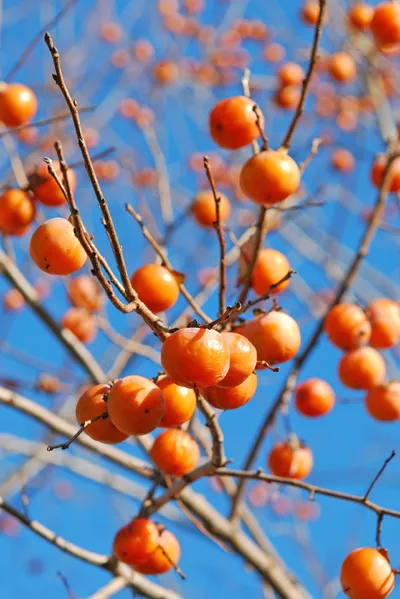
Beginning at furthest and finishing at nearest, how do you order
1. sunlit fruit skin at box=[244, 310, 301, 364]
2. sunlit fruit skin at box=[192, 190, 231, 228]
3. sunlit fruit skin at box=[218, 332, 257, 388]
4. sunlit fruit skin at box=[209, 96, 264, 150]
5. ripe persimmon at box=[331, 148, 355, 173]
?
ripe persimmon at box=[331, 148, 355, 173]
sunlit fruit skin at box=[192, 190, 231, 228]
sunlit fruit skin at box=[209, 96, 264, 150]
sunlit fruit skin at box=[244, 310, 301, 364]
sunlit fruit skin at box=[218, 332, 257, 388]

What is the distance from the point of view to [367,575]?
5.45ft

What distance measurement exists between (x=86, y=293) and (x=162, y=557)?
1.50 metres

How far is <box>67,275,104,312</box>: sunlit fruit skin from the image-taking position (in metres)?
3.01

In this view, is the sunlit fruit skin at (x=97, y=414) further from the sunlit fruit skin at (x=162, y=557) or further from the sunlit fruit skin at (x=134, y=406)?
the sunlit fruit skin at (x=162, y=557)

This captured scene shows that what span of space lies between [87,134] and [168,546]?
156 inches

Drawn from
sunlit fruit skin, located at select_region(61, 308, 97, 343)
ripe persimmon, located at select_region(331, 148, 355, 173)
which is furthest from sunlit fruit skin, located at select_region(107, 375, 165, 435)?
ripe persimmon, located at select_region(331, 148, 355, 173)

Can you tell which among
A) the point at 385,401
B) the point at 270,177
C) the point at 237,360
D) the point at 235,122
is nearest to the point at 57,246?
the point at 237,360

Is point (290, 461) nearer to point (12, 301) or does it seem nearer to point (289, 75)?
point (289, 75)

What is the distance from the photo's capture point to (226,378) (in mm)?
1391

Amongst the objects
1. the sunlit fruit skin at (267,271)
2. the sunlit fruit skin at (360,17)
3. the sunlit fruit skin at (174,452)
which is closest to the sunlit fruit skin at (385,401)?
the sunlit fruit skin at (267,271)

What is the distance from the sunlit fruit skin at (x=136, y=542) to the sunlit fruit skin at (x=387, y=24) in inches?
98.2

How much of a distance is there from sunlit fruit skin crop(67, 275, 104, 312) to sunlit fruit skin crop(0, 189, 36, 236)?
33.7 inches

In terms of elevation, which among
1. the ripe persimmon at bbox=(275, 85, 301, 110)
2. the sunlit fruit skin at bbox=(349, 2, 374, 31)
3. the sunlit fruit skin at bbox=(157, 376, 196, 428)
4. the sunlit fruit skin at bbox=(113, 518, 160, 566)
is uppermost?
the sunlit fruit skin at bbox=(349, 2, 374, 31)

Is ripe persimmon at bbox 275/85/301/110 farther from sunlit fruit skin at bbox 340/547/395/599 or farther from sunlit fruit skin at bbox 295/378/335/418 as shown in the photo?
sunlit fruit skin at bbox 340/547/395/599
